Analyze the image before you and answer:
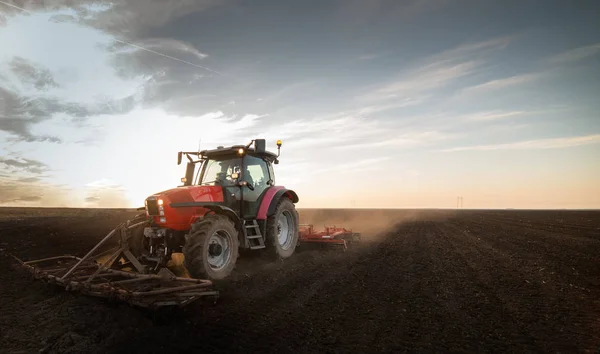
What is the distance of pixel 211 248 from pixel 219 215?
65 cm

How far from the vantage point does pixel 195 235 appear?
5.76m

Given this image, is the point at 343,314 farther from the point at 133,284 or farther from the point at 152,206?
the point at 152,206

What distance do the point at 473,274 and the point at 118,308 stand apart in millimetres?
6573

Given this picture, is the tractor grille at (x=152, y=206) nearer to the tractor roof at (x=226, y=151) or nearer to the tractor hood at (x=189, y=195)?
the tractor hood at (x=189, y=195)

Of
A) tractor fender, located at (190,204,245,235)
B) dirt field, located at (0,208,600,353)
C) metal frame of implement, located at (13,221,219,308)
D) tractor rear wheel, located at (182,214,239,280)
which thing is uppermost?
tractor fender, located at (190,204,245,235)

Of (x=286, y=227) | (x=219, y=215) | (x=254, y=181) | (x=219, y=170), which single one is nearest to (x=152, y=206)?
(x=219, y=215)

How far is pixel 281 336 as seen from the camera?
12.7 feet

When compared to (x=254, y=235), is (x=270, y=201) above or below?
above

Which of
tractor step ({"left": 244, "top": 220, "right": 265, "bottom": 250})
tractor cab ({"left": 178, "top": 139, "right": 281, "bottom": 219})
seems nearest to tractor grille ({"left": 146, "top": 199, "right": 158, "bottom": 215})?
tractor cab ({"left": 178, "top": 139, "right": 281, "bottom": 219})

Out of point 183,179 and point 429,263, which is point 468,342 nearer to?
point 429,263

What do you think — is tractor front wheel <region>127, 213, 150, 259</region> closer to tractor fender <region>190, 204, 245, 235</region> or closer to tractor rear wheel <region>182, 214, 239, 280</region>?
tractor fender <region>190, 204, 245, 235</region>

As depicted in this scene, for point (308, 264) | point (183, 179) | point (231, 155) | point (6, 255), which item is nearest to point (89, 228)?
point (6, 255)

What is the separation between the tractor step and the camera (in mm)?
7595

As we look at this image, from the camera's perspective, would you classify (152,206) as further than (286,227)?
No
